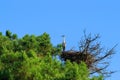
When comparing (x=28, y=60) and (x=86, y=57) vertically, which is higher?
(x=86, y=57)

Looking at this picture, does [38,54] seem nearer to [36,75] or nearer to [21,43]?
[21,43]

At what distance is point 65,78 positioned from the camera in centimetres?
3903

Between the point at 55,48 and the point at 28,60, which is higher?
the point at 55,48

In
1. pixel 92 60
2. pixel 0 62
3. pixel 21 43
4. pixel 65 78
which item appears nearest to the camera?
pixel 65 78

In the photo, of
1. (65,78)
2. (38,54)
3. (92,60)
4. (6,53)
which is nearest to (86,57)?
(92,60)

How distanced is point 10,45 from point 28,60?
6744 millimetres

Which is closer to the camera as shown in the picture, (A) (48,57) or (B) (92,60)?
(A) (48,57)

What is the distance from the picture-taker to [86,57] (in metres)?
50.5

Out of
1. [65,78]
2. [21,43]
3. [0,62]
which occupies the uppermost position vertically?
[21,43]

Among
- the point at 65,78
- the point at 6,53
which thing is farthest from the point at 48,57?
the point at 65,78

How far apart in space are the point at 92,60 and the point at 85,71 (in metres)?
9.23

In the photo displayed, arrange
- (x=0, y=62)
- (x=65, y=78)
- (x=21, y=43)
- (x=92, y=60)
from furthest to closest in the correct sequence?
(x=92, y=60) → (x=21, y=43) → (x=0, y=62) → (x=65, y=78)

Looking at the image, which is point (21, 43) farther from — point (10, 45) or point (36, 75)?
point (36, 75)

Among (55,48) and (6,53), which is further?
(55,48)
